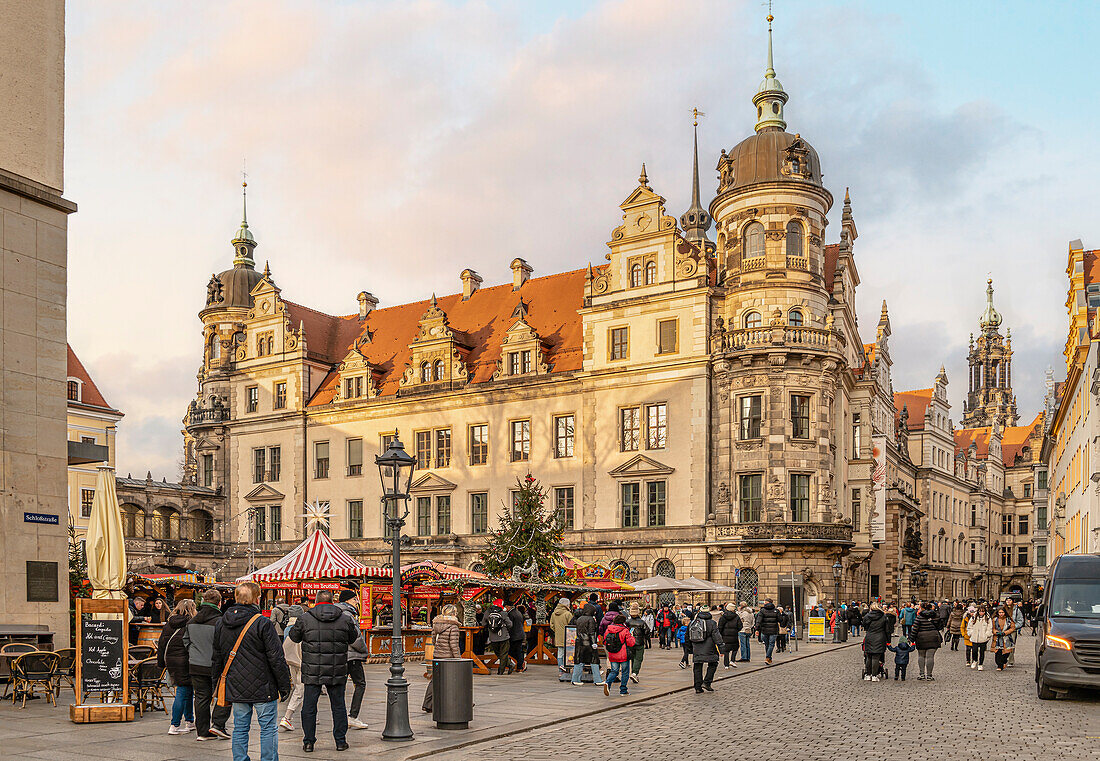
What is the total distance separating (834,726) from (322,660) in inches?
293

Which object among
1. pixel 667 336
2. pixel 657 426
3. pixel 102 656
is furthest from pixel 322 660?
pixel 667 336

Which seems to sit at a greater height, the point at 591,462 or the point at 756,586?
the point at 591,462

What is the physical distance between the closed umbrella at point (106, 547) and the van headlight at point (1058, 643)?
14978mm

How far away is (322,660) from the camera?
1312 cm

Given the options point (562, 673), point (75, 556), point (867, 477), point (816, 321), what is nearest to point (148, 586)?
point (75, 556)

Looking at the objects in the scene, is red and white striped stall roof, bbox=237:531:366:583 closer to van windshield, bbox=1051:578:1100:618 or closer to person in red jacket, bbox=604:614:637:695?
person in red jacket, bbox=604:614:637:695

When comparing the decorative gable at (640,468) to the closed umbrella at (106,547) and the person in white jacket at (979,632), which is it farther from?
the closed umbrella at (106,547)

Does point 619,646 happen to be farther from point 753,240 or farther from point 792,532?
point 753,240

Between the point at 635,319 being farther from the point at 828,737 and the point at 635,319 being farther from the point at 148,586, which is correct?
the point at 828,737

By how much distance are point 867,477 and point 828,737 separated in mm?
43628

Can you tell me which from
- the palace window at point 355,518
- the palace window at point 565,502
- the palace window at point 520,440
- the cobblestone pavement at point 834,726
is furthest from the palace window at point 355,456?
the cobblestone pavement at point 834,726

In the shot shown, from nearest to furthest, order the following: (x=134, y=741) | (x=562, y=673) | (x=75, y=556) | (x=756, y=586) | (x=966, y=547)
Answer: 1. (x=134, y=741)
2. (x=562, y=673)
3. (x=75, y=556)
4. (x=756, y=586)
5. (x=966, y=547)

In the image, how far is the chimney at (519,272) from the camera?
208 ft

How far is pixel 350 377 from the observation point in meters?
62.5
